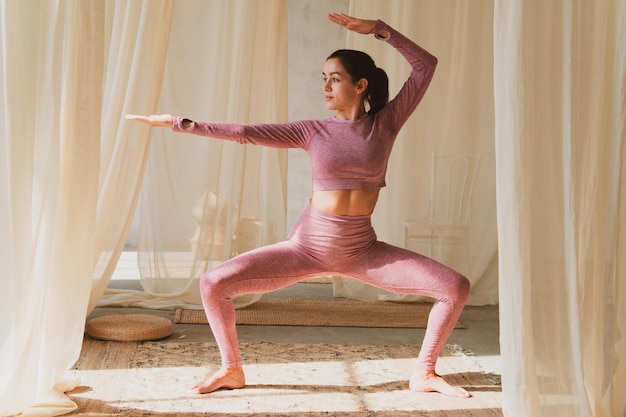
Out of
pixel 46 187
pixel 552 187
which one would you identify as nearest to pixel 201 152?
pixel 46 187

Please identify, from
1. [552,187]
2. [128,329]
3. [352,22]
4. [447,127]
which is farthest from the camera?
[447,127]

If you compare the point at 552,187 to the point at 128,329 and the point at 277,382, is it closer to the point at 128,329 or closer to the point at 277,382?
the point at 277,382

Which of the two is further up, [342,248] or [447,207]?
[447,207]

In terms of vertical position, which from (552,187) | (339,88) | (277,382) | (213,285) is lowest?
(277,382)

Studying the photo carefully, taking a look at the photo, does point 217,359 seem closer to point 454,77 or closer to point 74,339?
point 74,339

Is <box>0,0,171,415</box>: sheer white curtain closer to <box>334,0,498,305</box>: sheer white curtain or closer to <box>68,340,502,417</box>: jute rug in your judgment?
<box>68,340,502,417</box>: jute rug

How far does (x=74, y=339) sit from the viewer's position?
2729 mm

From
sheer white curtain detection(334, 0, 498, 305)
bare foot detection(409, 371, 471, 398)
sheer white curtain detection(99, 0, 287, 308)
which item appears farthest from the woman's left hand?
sheer white curtain detection(334, 0, 498, 305)

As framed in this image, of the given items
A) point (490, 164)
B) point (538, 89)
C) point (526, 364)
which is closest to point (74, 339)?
point (526, 364)

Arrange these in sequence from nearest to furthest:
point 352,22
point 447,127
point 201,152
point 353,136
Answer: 1. point 352,22
2. point 353,136
3. point 201,152
4. point 447,127

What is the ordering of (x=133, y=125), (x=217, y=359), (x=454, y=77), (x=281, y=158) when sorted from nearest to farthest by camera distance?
(x=217, y=359) → (x=133, y=125) → (x=281, y=158) → (x=454, y=77)

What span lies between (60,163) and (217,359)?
1298 mm

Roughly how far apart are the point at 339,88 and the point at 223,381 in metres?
Result: 1.19

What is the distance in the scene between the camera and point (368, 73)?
3318mm
